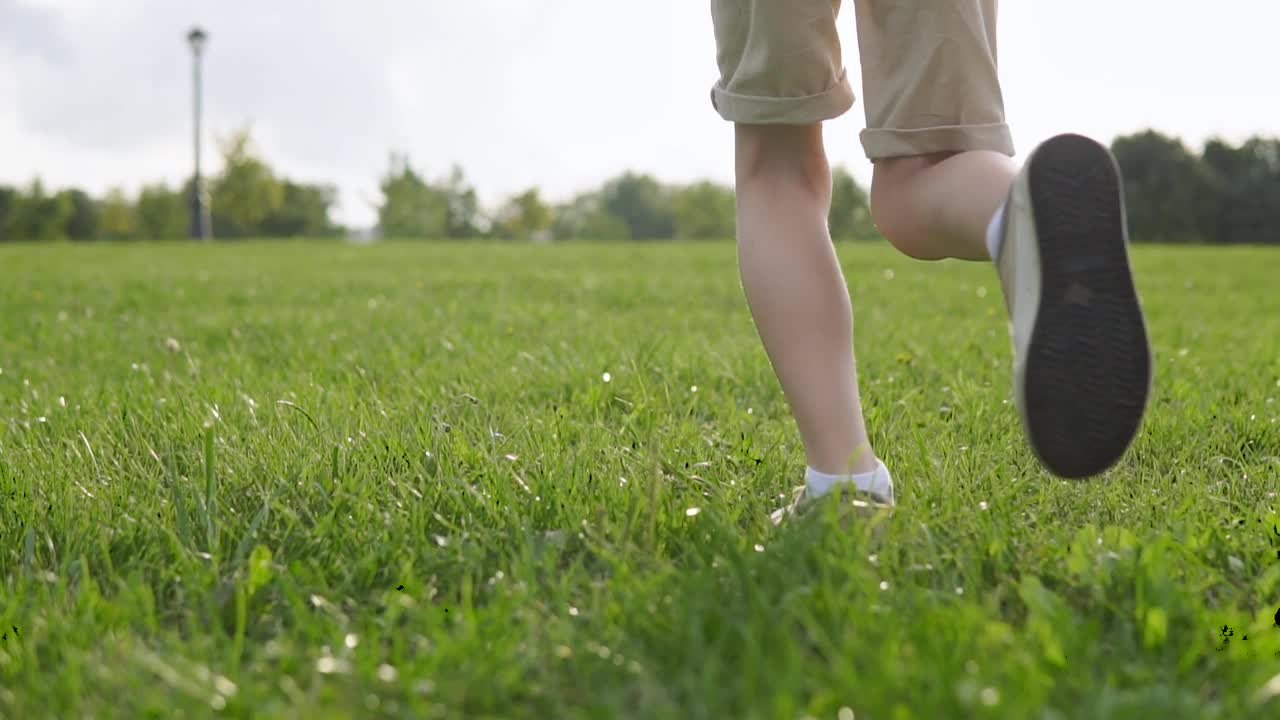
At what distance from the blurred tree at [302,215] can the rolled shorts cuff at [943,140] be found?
55217 mm

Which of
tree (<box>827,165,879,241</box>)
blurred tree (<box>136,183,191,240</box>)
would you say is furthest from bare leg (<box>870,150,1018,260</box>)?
blurred tree (<box>136,183,191,240</box>)

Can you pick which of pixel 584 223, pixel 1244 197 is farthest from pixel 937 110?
pixel 584 223

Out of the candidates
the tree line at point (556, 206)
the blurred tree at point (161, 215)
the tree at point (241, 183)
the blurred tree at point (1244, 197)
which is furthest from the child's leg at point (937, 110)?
the blurred tree at point (161, 215)

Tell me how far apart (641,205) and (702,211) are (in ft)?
48.5

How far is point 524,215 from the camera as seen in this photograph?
60.5 m

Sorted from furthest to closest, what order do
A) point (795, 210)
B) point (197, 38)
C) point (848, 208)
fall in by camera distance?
point (848, 208) → point (197, 38) → point (795, 210)

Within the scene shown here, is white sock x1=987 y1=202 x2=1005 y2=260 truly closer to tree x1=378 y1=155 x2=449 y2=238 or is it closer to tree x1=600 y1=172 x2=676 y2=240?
tree x1=378 y1=155 x2=449 y2=238

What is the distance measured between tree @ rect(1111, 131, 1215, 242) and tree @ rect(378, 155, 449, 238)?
29280 mm

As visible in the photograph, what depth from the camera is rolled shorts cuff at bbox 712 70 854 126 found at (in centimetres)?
165

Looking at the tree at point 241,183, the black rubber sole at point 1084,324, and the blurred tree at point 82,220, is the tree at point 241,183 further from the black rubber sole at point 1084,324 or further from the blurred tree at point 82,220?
the black rubber sole at point 1084,324

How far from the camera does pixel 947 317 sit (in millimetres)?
5465

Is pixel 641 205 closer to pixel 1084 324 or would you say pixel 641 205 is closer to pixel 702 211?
pixel 702 211

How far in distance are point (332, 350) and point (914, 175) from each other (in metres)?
3.00

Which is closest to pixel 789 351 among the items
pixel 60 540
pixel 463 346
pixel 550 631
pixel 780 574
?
pixel 780 574
